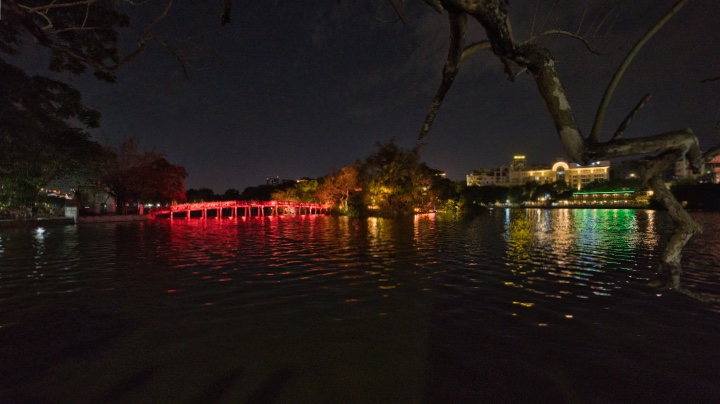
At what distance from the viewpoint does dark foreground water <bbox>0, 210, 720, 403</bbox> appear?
399 centimetres

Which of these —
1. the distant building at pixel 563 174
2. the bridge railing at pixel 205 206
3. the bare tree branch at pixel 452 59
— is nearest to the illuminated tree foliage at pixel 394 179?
the bridge railing at pixel 205 206

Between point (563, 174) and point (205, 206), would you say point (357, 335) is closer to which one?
point (205, 206)

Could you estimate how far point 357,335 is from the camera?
554 cm

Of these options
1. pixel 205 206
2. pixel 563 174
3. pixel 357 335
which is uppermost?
pixel 563 174

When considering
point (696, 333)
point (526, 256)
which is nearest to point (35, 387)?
point (696, 333)

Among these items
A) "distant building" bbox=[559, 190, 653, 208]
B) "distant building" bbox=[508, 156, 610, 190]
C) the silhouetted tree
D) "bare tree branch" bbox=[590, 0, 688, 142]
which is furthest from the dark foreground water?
"distant building" bbox=[508, 156, 610, 190]

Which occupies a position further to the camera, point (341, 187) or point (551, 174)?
point (551, 174)

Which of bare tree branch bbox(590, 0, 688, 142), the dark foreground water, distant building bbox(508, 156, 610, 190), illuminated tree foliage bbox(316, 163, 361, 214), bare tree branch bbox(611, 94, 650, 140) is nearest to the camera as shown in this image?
bare tree branch bbox(590, 0, 688, 142)

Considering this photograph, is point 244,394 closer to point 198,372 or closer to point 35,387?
point 198,372

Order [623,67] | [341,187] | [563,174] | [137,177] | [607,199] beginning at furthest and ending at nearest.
Result: [563,174]
[607,199]
[341,187]
[137,177]
[623,67]

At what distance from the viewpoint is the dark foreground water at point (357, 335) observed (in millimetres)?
A: 3986

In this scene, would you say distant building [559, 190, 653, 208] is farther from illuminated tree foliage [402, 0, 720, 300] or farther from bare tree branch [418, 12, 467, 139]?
bare tree branch [418, 12, 467, 139]

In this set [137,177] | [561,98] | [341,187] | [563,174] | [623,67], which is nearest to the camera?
[623,67]

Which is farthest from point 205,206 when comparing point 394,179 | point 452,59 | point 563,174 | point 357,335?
point 563,174
